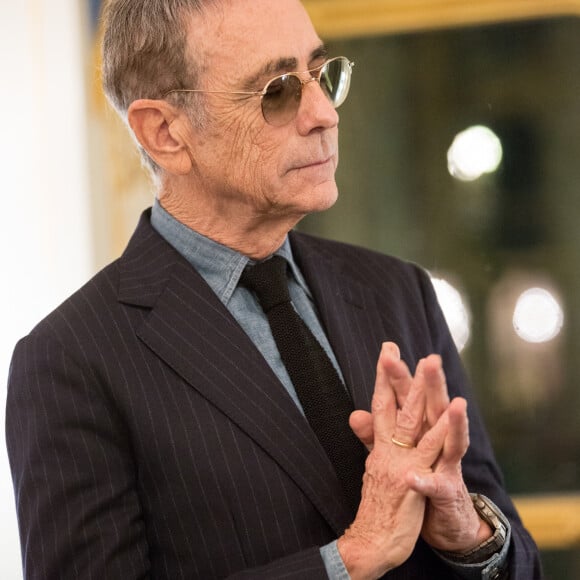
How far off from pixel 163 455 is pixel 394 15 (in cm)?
212

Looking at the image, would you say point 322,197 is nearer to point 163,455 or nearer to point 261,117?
point 261,117

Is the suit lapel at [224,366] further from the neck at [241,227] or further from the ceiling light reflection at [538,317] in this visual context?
the ceiling light reflection at [538,317]

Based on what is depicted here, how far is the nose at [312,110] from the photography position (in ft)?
5.17

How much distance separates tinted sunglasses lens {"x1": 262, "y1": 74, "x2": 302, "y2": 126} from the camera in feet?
5.16

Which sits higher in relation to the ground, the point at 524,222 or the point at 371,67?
the point at 371,67

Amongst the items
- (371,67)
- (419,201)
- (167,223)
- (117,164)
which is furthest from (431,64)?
(167,223)

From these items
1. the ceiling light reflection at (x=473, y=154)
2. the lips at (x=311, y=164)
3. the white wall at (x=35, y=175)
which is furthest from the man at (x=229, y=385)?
the ceiling light reflection at (x=473, y=154)

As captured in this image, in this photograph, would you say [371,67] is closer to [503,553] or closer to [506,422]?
[506,422]

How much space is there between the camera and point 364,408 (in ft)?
5.15

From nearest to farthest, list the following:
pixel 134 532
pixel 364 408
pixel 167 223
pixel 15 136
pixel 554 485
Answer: pixel 134 532, pixel 364 408, pixel 167 223, pixel 15 136, pixel 554 485

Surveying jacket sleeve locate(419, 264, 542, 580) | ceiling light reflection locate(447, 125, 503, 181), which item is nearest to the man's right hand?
jacket sleeve locate(419, 264, 542, 580)

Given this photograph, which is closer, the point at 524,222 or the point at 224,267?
the point at 224,267

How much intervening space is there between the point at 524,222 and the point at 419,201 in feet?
1.17

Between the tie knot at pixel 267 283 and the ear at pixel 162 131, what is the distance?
0.73 feet
